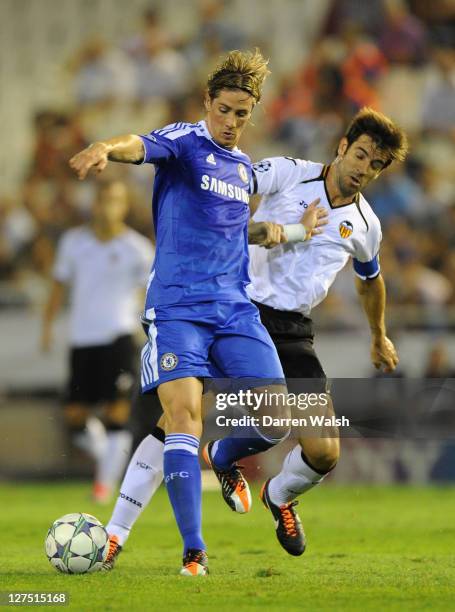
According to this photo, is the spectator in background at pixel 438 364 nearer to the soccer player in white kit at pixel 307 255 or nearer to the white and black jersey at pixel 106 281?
the white and black jersey at pixel 106 281

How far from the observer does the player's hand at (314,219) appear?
646 centimetres

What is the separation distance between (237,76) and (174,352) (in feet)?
4.55

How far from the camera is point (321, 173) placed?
269 inches

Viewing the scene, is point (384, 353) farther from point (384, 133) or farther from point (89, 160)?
point (89, 160)

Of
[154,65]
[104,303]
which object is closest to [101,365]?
[104,303]

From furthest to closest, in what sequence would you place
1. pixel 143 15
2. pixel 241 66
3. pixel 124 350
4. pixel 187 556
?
1. pixel 143 15
2. pixel 124 350
3. pixel 241 66
4. pixel 187 556

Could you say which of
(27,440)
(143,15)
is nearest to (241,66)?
(27,440)

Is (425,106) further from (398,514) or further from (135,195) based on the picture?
(398,514)

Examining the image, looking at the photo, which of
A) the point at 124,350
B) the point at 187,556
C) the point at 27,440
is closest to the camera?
the point at 187,556

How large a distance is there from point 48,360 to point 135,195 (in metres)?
2.47

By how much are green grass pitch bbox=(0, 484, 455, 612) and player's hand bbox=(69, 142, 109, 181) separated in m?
1.74

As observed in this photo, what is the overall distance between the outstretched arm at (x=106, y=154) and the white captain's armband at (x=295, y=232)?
3.36 ft

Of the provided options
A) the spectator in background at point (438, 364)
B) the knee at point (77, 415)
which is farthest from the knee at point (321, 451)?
the spectator in background at point (438, 364)

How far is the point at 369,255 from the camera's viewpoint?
688cm
